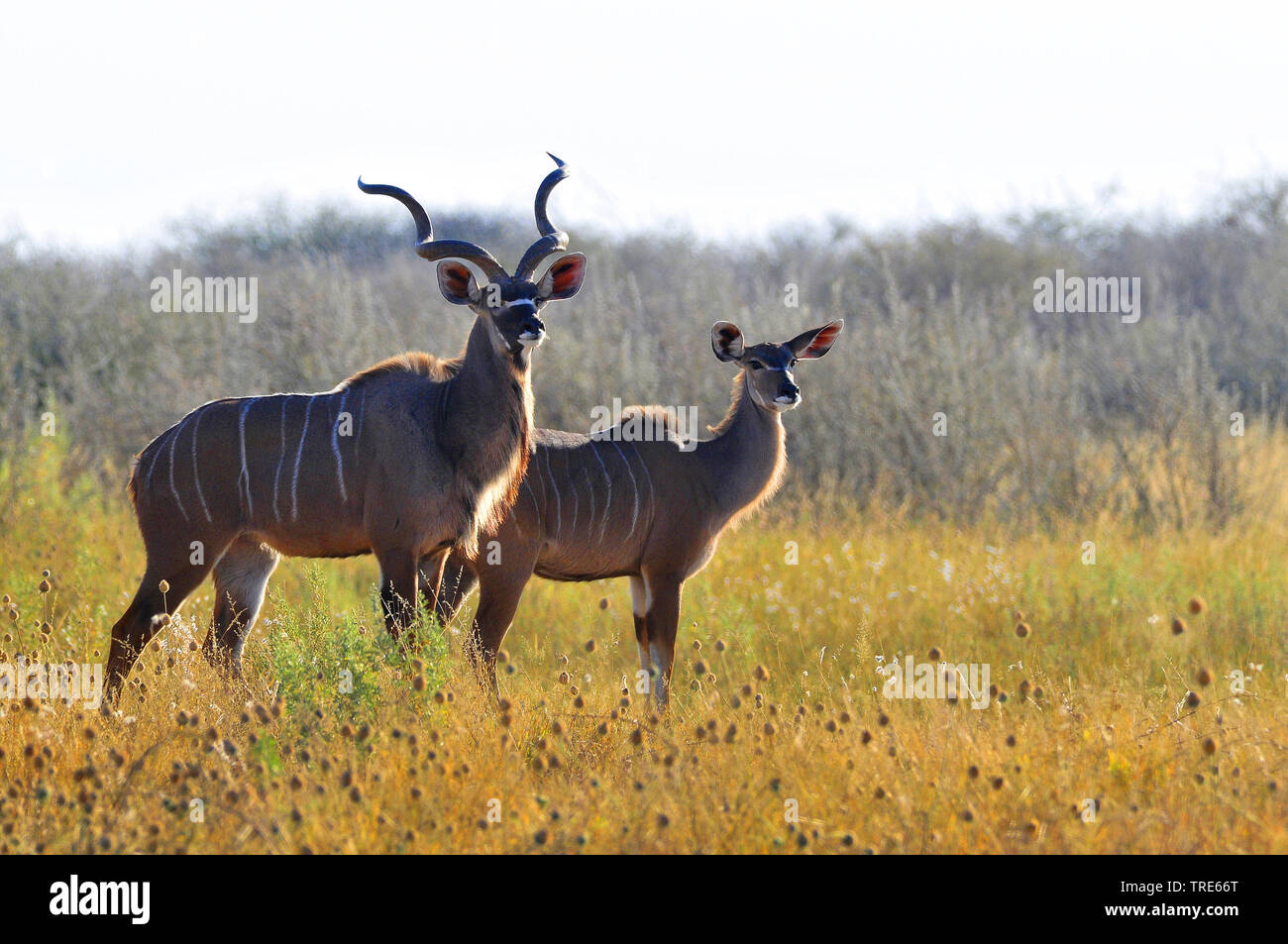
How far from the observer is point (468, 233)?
89.2 ft

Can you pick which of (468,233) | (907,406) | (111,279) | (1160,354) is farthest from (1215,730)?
(468,233)

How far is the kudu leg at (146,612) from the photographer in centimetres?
596

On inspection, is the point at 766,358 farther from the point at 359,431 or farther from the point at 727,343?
the point at 359,431

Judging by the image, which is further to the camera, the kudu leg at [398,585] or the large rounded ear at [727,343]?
the large rounded ear at [727,343]

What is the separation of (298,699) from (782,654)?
316cm

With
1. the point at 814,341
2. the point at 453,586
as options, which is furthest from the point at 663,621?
the point at 814,341

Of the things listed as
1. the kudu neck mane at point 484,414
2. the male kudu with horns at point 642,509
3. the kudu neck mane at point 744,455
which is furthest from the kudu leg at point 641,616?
the kudu neck mane at point 484,414

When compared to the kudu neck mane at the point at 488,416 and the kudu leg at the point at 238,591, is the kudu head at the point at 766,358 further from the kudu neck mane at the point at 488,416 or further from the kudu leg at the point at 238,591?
the kudu leg at the point at 238,591

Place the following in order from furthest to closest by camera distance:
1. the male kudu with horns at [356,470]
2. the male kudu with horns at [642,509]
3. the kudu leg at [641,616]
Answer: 1. the kudu leg at [641,616]
2. the male kudu with horns at [642,509]
3. the male kudu with horns at [356,470]

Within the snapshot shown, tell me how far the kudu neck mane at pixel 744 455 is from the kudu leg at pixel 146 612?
268 centimetres

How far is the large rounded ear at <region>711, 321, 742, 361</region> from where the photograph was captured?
24.7 feet

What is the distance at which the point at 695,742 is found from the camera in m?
4.87

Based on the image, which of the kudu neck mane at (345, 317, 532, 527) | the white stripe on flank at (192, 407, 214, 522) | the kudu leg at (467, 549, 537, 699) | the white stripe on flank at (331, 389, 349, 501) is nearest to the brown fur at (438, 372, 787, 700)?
the kudu leg at (467, 549, 537, 699)

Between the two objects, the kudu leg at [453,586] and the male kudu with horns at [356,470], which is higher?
the male kudu with horns at [356,470]
